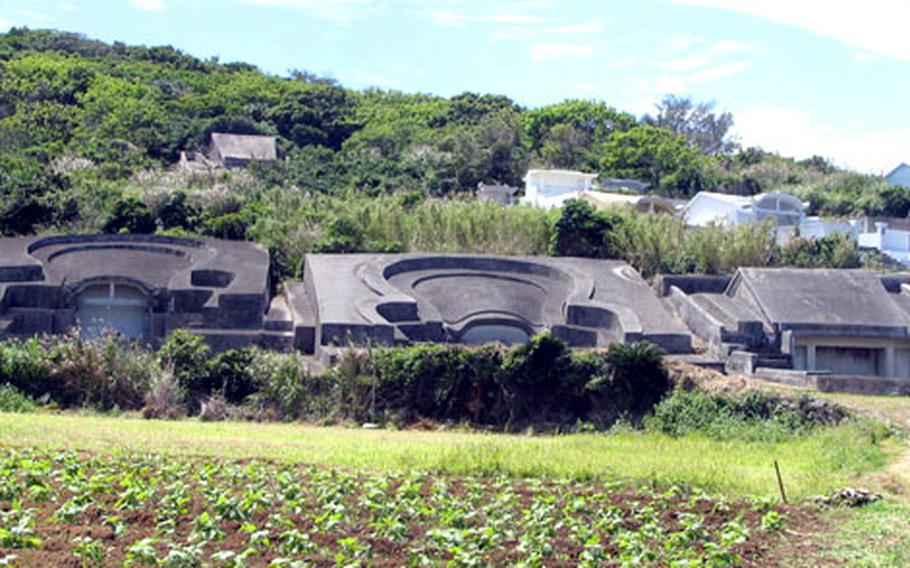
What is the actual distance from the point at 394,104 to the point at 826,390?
49.9 m

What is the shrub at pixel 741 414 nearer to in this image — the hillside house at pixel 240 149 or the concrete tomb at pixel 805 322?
the concrete tomb at pixel 805 322

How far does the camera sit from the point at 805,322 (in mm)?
29797

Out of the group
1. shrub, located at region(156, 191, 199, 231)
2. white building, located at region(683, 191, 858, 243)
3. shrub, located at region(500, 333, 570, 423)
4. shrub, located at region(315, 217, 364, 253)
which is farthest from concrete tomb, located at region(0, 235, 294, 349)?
white building, located at region(683, 191, 858, 243)

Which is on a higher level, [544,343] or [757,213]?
[757,213]

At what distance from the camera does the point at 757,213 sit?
1863 inches

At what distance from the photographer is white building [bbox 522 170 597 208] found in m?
52.5

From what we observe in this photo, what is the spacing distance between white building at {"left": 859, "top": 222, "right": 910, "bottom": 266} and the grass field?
1126 inches

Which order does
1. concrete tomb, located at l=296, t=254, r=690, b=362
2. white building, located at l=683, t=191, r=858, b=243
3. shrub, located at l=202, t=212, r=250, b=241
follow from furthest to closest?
white building, located at l=683, t=191, r=858, b=243
shrub, located at l=202, t=212, r=250, b=241
concrete tomb, located at l=296, t=254, r=690, b=362

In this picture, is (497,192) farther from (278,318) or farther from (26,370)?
(26,370)

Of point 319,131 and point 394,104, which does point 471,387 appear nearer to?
point 319,131

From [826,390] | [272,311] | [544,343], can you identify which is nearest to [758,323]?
[826,390]

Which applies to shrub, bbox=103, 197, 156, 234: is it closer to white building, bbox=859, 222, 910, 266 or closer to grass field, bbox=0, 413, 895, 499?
grass field, bbox=0, 413, 895, 499

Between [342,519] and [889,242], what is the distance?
3924 cm

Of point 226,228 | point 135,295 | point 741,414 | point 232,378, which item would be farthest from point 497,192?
point 741,414
